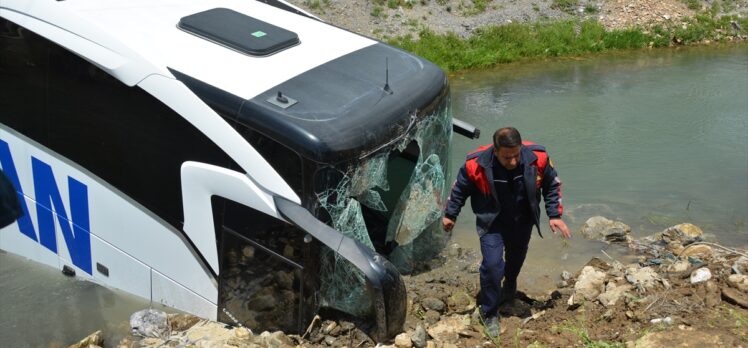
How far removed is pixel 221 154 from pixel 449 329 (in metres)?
1.89

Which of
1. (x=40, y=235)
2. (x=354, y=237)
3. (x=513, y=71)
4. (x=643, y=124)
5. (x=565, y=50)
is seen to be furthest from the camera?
(x=565, y=50)

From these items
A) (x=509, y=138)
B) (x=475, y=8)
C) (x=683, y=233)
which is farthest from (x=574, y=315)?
(x=475, y=8)

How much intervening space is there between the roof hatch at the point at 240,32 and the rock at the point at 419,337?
2130mm

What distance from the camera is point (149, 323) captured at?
5.50m

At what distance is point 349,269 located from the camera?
4.93 metres

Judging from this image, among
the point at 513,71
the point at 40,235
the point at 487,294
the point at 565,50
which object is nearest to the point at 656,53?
the point at 565,50

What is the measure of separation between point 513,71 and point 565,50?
1907mm

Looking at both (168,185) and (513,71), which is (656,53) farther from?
(168,185)

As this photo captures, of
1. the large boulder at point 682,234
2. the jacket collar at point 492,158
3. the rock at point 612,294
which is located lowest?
the large boulder at point 682,234

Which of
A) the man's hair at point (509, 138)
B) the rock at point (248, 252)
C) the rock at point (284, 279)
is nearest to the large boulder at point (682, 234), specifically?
the man's hair at point (509, 138)

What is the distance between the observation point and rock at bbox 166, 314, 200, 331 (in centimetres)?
Answer: 543

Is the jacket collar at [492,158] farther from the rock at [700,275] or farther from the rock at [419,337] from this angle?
the rock at [700,275]

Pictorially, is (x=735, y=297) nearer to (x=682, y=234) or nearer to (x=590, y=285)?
(x=590, y=285)

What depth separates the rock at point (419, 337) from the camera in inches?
194
